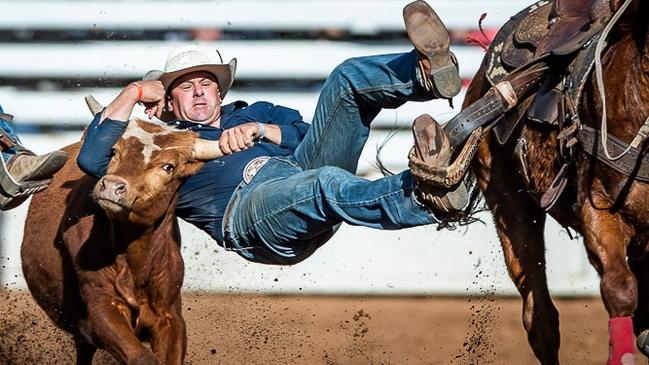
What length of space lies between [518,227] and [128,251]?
67.1 inches

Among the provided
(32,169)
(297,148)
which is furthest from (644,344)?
(32,169)

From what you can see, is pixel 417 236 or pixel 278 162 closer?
pixel 278 162

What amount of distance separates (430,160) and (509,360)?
2.75 meters

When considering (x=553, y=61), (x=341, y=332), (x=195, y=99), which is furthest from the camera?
(x=341, y=332)

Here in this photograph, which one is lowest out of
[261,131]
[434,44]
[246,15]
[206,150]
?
[206,150]

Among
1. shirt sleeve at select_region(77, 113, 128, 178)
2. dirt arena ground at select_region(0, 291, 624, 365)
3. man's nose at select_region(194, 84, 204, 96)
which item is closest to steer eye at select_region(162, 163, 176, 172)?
shirt sleeve at select_region(77, 113, 128, 178)

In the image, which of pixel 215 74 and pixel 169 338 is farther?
pixel 215 74

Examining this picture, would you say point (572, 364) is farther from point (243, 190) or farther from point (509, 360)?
point (243, 190)

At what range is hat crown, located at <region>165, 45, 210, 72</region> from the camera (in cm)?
530

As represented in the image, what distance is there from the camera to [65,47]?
28.2ft

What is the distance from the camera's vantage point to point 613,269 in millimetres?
4402

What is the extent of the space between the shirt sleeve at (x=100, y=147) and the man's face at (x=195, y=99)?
1.57 feet


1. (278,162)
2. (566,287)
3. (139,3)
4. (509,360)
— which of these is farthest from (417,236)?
(278,162)

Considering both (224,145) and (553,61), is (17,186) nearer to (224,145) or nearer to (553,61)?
(224,145)
